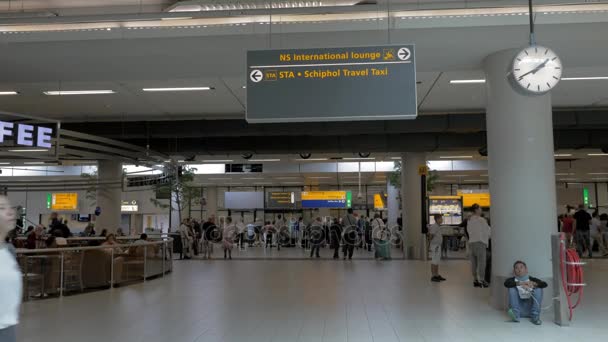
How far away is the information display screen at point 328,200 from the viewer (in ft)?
92.1

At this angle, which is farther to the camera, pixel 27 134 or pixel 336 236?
pixel 336 236

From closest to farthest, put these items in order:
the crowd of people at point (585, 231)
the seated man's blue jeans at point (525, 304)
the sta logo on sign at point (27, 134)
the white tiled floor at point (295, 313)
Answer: the white tiled floor at point (295, 313)
the seated man's blue jeans at point (525, 304)
the sta logo on sign at point (27, 134)
the crowd of people at point (585, 231)

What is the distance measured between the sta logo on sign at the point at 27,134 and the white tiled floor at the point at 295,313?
294 cm

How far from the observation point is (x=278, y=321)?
6.95m

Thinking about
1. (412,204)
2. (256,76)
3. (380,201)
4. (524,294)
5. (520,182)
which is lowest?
(524,294)

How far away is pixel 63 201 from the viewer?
99.2 feet

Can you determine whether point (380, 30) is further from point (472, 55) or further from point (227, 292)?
point (227, 292)

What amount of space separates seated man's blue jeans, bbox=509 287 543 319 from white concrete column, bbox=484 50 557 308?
507 millimetres

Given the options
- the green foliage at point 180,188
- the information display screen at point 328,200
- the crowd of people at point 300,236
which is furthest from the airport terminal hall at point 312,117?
the information display screen at point 328,200

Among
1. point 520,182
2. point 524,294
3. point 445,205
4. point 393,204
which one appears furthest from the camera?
point 393,204

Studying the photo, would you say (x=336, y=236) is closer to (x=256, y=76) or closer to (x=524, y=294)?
(x=524, y=294)

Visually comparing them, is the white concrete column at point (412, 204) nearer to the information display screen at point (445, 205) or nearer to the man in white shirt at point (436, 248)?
the information display screen at point (445, 205)

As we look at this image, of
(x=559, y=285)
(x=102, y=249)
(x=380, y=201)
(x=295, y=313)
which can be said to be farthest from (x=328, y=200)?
(x=559, y=285)

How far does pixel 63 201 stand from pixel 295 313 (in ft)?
88.2
